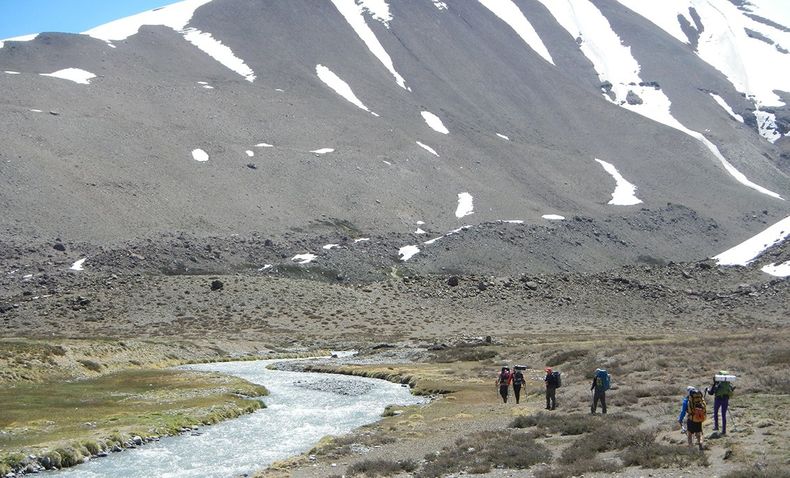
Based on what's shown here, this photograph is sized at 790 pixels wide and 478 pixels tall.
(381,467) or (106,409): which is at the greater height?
(106,409)

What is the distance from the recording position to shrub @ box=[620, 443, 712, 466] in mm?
22234

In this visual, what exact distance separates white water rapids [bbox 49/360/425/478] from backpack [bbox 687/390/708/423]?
14.8 metres

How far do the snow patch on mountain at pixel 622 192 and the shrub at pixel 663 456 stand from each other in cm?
16073

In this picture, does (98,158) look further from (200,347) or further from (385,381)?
(385,381)

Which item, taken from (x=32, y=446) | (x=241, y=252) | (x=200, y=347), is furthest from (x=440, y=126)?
(x=32, y=446)

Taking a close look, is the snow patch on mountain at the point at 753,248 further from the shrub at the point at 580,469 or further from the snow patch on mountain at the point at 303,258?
the shrub at the point at 580,469

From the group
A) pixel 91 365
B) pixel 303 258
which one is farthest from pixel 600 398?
pixel 303 258

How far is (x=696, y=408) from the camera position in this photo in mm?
23500

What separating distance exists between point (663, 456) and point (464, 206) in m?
136

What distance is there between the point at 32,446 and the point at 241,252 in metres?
99.0

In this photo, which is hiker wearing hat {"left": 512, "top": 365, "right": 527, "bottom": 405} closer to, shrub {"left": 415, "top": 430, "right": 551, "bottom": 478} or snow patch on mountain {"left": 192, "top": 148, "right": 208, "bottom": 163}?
shrub {"left": 415, "top": 430, "right": 551, "bottom": 478}

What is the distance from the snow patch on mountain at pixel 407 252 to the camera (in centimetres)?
13491

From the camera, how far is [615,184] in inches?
7525

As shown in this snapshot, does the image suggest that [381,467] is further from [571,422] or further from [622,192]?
[622,192]
